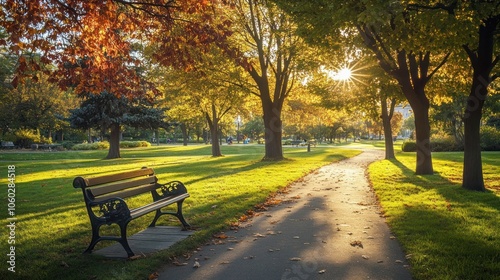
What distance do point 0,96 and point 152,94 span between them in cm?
3579

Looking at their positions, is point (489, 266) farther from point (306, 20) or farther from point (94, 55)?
point (306, 20)

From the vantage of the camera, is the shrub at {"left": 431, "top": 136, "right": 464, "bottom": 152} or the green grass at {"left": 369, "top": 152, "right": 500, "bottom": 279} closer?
the green grass at {"left": 369, "top": 152, "right": 500, "bottom": 279}

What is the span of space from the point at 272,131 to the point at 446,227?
18684 mm

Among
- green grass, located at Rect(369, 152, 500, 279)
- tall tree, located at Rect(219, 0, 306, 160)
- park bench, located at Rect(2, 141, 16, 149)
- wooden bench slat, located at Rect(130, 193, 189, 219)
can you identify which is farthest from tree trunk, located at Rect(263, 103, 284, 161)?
park bench, located at Rect(2, 141, 16, 149)

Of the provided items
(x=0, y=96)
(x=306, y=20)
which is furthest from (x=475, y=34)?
(x=0, y=96)

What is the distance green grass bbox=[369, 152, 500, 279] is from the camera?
197 inches

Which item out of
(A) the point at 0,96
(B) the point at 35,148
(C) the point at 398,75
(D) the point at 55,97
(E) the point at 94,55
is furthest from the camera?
(D) the point at 55,97

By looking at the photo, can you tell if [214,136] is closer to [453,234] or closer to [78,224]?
[78,224]

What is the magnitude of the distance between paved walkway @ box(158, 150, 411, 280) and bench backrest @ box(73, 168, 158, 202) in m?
1.60

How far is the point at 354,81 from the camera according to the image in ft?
68.7

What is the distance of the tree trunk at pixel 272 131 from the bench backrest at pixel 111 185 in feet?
59.6

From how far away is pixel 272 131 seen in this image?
25.5m

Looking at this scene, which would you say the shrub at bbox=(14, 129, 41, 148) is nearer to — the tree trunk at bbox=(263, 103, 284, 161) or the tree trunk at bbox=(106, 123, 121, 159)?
the tree trunk at bbox=(106, 123, 121, 159)

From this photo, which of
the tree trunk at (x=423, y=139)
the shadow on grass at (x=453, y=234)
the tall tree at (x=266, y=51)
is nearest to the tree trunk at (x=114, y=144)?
the tall tree at (x=266, y=51)
